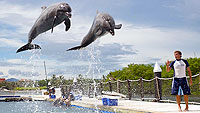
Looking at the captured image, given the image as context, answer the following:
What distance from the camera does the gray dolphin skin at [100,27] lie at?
14.5 feet

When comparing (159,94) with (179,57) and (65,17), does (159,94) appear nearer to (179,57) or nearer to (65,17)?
(179,57)

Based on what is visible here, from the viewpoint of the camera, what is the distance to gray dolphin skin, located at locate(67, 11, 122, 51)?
442 cm

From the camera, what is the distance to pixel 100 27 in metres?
4.55

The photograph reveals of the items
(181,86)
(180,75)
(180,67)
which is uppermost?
(180,67)

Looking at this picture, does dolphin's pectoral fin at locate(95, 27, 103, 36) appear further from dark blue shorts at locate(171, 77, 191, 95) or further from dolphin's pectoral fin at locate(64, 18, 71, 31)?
dark blue shorts at locate(171, 77, 191, 95)

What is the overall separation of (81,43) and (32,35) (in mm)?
1030

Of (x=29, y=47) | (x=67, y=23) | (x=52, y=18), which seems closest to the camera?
(x=52, y=18)

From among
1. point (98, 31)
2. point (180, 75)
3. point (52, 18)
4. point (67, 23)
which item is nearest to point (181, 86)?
point (180, 75)

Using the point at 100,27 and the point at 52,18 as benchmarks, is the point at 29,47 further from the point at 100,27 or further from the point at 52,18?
the point at 100,27

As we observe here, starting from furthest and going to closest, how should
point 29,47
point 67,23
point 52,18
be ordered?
point 29,47 < point 67,23 < point 52,18

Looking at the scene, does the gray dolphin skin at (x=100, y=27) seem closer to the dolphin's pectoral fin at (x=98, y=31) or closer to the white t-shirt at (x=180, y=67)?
the dolphin's pectoral fin at (x=98, y=31)

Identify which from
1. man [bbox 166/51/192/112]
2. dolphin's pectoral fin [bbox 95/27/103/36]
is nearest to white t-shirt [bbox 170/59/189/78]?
man [bbox 166/51/192/112]

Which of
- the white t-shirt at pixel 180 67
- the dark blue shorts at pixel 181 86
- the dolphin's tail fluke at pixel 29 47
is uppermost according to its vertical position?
the dolphin's tail fluke at pixel 29 47

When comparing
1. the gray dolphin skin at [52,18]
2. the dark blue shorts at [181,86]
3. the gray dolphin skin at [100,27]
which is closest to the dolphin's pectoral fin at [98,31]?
the gray dolphin skin at [100,27]
